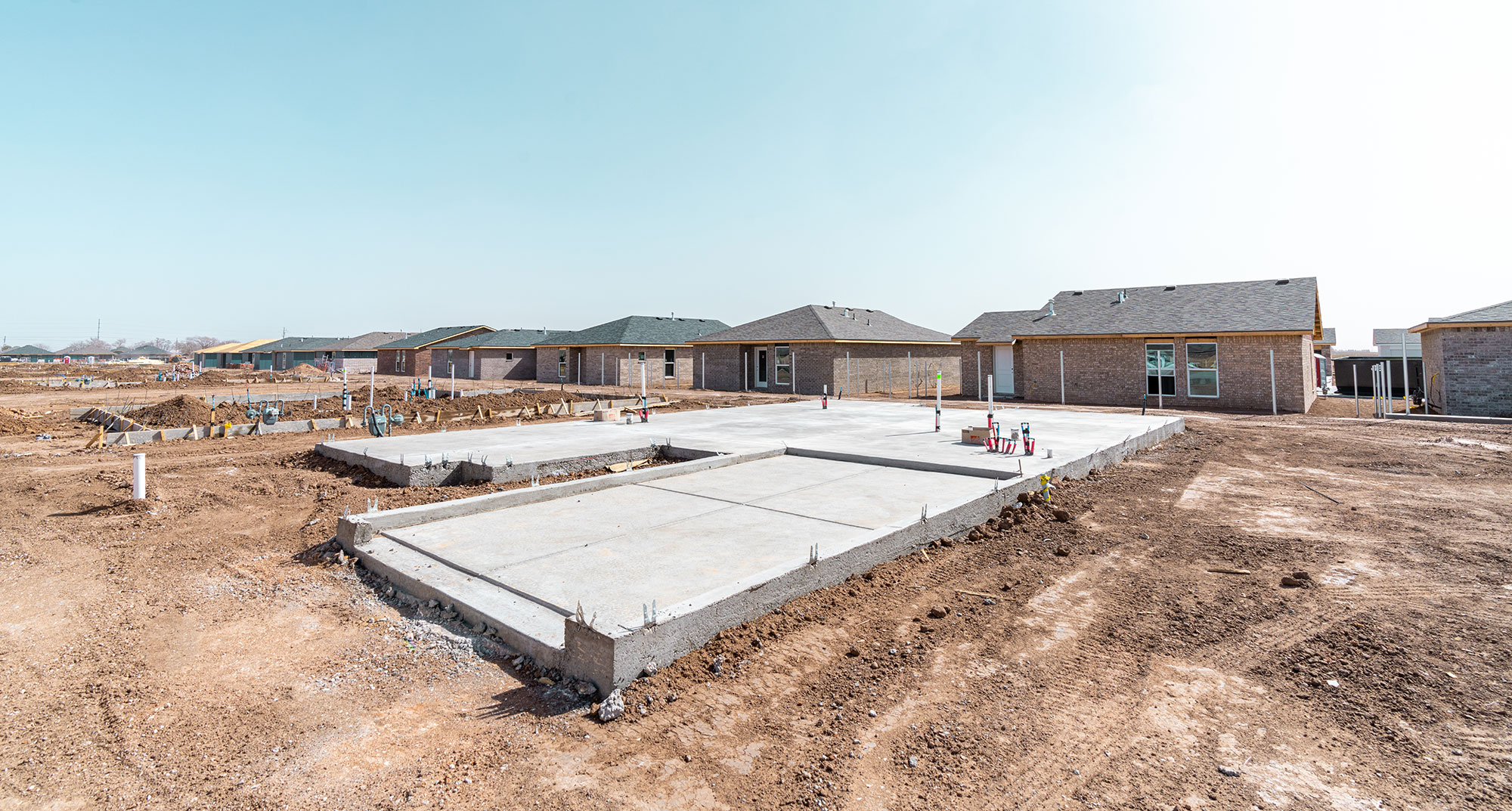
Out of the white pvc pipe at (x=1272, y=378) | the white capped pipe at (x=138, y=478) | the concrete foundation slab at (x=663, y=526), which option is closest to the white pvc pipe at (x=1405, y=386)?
the white pvc pipe at (x=1272, y=378)

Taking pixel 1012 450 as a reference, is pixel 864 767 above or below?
below

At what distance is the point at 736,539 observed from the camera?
5867 mm

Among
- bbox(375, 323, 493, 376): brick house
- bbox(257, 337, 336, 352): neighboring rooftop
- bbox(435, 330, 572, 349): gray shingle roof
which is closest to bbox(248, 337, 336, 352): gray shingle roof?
bbox(257, 337, 336, 352): neighboring rooftop

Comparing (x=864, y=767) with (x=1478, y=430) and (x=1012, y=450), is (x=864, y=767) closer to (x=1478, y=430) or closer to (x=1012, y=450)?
(x=1012, y=450)

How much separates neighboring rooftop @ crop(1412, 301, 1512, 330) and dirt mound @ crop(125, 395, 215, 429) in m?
33.5

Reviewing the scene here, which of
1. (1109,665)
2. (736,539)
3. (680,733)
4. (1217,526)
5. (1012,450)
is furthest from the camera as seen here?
(1012,450)

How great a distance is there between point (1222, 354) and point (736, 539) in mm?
23921

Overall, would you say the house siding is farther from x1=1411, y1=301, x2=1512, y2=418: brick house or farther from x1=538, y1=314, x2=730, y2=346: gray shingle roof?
x1=1411, y1=301, x2=1512, y2=418: brick house

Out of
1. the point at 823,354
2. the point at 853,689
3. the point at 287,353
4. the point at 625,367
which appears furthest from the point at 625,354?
the point at 287,353

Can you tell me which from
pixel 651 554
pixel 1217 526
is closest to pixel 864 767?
pixel 651 554

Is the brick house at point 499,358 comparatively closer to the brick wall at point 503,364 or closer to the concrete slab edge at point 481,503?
the brick wall at point 503,364

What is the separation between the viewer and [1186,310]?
25234 mm

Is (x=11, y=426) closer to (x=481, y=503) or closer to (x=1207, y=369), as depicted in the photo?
(x=481, y=503)

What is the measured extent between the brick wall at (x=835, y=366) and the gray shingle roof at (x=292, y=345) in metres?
65.7
